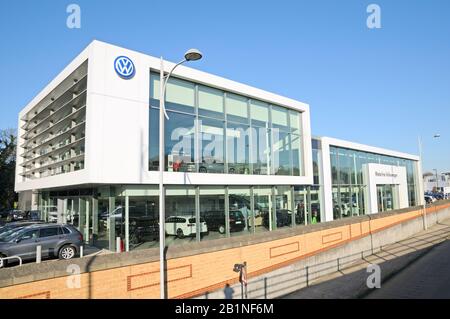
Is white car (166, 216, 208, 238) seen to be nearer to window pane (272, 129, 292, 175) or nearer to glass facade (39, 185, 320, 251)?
glass facade (39, 185, 320, 251)

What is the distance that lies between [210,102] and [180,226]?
7.15 metres

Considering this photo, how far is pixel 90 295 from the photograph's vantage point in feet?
28.6

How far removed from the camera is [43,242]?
Result: 557 inches

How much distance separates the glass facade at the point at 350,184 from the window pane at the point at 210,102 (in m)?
15.7

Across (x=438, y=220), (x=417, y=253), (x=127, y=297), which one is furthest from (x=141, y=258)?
(x=438, y=220)

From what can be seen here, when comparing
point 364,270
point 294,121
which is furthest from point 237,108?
point 364,270

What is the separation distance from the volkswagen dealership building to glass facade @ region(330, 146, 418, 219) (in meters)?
2.87

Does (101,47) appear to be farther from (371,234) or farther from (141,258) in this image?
(371,234)

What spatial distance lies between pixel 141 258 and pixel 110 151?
6.38 meters

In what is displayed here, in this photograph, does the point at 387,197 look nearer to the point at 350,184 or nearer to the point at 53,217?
the point at 350,184

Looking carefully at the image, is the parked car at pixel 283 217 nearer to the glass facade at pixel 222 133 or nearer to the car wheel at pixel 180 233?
the glass facade at pixel 222 133

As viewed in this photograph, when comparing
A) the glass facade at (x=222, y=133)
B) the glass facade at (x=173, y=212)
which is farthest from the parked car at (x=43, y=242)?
the glass facade at (x=222, y=133)

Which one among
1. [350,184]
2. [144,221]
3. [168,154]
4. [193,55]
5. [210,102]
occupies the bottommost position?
[144,221]
